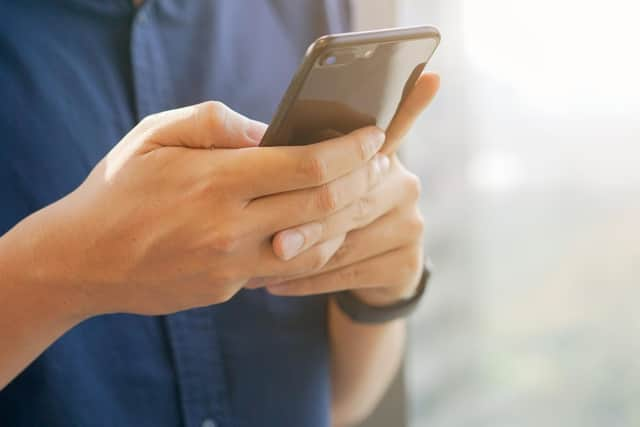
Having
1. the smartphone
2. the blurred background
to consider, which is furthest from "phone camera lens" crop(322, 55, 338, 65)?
the blurred background

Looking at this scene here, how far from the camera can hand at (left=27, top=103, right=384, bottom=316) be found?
40 centimetres

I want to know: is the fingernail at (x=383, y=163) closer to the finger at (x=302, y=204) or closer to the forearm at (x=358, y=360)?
the finger at (x=302, y=204)

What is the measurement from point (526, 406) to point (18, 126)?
677 mm

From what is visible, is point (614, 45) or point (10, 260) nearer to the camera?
point (10, 260)

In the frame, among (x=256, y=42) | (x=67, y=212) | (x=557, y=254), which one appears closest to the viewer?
(x=67, y=212)

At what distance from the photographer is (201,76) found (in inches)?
23.8

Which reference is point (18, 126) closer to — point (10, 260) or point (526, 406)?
point (10, 260)

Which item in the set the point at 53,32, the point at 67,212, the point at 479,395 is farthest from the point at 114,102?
the point at 479,395

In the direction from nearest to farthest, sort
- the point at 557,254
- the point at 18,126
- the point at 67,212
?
the point at 67,212, the point at 18,126, the point at 557,254

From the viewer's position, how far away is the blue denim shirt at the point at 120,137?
1.73 ft

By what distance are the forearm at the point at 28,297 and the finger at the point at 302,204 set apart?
124mm

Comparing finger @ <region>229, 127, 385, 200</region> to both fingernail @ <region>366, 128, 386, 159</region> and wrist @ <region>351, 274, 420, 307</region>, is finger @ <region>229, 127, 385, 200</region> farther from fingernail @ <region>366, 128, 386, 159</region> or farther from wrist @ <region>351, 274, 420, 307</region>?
wrist @ <region>351, 274, 420, 307</region>

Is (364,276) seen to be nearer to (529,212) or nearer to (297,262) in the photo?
(297,262)

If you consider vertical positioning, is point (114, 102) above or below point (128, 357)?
above
